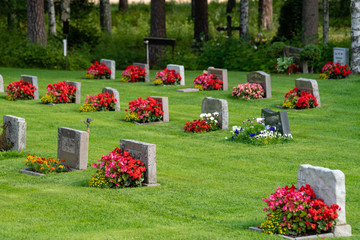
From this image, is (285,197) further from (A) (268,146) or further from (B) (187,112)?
(B) (187,112)

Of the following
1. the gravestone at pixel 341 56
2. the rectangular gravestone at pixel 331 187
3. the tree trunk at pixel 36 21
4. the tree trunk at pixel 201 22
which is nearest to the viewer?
the rectangular gravestone at pixel 331 187

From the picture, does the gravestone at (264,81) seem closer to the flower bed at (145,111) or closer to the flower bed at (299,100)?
the flower bed at (299,100)

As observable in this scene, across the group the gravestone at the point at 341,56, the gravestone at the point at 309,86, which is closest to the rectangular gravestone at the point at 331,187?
the gravestone at the point at 309,86

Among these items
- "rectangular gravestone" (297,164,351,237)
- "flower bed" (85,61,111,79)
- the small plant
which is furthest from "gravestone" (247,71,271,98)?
"rectangular gravestone" (297,164,351,237)

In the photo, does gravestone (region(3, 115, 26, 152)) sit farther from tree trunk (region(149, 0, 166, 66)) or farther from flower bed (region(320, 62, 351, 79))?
tree trunk (region(149, 0, 166, 66))

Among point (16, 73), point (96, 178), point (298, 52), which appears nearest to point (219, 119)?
point (96, 178)

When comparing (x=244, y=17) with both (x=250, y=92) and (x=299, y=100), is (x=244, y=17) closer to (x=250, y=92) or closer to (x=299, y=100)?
(x=250, y=92)

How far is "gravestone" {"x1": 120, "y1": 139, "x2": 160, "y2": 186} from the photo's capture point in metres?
12.4

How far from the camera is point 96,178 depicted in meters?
12.7

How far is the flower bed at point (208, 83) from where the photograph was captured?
26.5 m

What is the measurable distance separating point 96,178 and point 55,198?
4.36 ft

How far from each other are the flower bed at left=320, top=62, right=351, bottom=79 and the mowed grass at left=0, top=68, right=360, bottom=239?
3.94 metres

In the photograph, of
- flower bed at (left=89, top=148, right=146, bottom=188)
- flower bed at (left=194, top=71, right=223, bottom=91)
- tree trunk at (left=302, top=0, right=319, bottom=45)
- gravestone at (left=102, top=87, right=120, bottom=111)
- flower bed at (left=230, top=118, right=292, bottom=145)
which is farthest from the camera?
tree trunk at (left=302, top=0, right=319, bottom=45)

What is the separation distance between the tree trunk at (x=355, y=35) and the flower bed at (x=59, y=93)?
12.6m
